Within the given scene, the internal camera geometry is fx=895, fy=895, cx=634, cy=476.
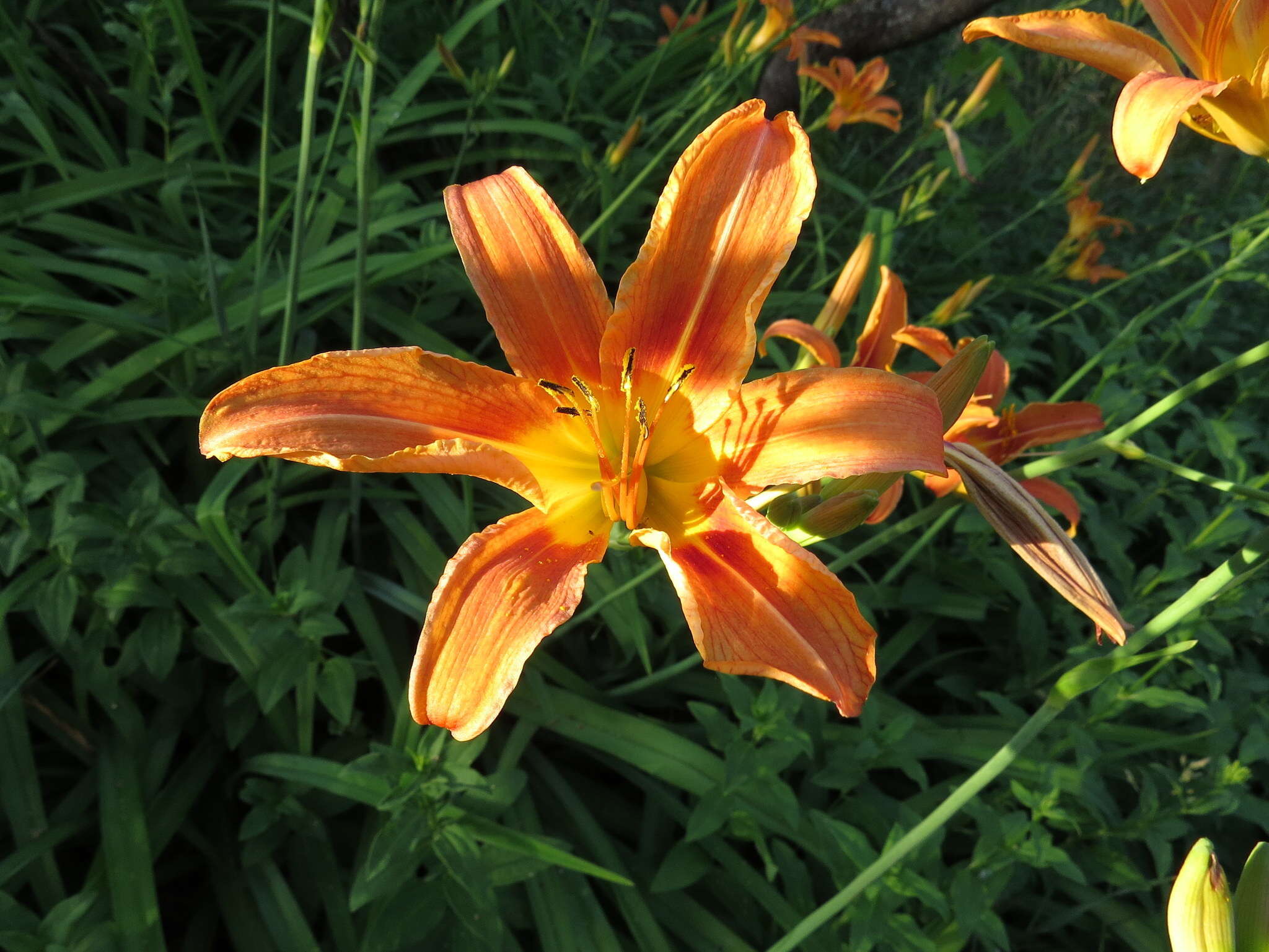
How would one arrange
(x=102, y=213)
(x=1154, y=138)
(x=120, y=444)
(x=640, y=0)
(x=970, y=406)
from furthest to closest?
1. (x=640, y=0)
2. (x=102, y=213)
3. (x=120, y=444)
4. (x=970, y=406)
5. (x=1154, y=138)

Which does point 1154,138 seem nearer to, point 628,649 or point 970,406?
point 970,406

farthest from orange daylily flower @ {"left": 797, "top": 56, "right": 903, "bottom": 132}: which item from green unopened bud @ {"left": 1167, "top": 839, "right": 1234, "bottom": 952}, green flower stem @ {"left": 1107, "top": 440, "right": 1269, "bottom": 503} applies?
green unopened bud @ {"left": 1167, "top": 839, "right": 1234, "bottom": 952}

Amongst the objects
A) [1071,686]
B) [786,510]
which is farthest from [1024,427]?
[786,510]

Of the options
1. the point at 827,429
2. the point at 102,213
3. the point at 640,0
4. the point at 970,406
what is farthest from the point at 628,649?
the point at 640,0

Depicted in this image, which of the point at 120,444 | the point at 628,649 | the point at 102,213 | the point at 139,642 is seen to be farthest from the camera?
the point at 102,213

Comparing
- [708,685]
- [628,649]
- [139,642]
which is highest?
[139,642]

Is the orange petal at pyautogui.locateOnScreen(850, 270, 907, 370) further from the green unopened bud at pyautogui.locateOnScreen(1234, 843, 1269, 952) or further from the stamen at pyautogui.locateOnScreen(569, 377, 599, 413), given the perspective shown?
the green unopened bud at pyautogui.locateOnScreen(1234, 843, 1269, 952)

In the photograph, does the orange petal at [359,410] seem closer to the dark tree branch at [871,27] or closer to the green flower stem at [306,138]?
the green flower stem at [306,138]

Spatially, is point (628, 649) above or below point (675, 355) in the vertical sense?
below
